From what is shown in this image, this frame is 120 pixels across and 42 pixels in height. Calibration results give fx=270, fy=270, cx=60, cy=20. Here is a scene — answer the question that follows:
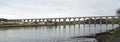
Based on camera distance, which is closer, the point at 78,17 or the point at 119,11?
the point at 119,11

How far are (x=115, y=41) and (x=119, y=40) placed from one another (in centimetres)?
62

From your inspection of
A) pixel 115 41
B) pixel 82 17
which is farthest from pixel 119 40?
pixel 82 17

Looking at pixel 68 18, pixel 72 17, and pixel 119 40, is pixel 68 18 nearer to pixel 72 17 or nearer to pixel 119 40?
pixel 72 17

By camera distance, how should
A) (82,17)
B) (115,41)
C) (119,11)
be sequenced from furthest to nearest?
(82,17) → (119,11) → (115,41)

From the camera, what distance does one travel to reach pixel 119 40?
80.2 feet

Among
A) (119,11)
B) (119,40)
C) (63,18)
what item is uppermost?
(119,11)

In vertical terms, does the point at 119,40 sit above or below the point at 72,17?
above

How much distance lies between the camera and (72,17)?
192125 mm

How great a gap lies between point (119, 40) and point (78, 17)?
6582 inches

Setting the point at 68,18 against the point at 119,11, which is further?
the point at 68,18

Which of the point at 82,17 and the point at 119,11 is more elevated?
the point at 119,11

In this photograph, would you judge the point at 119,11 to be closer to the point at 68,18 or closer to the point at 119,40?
the point at 119,40

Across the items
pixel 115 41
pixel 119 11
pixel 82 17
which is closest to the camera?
pixel 115 41

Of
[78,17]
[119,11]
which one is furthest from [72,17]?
[119,11]
